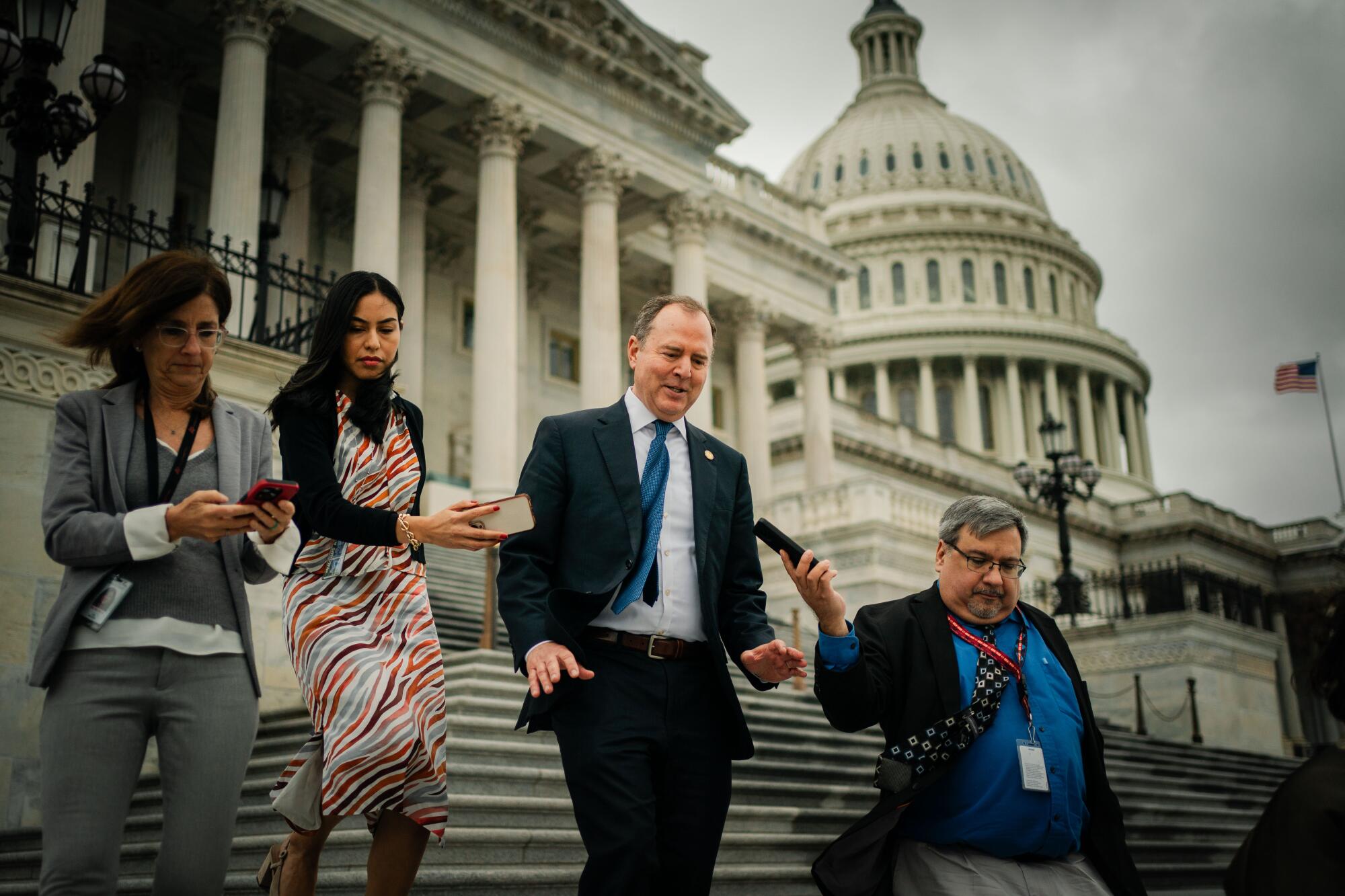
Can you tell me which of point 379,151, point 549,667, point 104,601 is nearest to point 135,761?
point 104,601

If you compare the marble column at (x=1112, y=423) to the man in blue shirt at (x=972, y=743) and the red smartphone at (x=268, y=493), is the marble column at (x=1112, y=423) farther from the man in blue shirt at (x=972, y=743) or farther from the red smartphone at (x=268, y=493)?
the red smartphone at (x=268, y=493)

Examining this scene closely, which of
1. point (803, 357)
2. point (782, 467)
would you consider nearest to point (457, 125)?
point (803, 357)

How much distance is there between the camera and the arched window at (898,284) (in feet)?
260

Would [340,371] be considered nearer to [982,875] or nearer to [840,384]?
[982,875]

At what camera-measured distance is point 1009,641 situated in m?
4.84

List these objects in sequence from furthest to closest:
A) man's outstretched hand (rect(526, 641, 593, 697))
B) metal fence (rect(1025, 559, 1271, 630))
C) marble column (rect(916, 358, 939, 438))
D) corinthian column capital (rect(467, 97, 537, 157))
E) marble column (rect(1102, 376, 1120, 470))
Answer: marble column (rect(1102, 376, 1120, 470)) < marble column (rect(916, 358, 939, 438)) < metal fence (rect(1025, 559, 1271, 630)) < corinthian column capital (rect(467, 97, 537, 157)) < man's outstretched hand (rect(526, 641, 593, 697))

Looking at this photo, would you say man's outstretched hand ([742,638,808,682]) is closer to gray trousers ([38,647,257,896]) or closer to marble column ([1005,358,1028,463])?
gray trousers ([38,647,257,896])

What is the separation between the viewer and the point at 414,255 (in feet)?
84.4

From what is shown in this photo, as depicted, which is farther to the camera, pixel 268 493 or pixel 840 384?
pixel 840 384

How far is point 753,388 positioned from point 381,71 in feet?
45.1

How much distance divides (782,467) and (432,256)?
60.9 ft

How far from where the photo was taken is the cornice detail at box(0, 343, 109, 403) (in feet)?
30.7

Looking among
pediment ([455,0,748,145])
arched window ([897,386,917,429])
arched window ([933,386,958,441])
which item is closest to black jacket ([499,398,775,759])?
pediment ([455,0,748,145])

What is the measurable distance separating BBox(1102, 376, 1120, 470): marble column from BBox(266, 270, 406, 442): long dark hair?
82455 mm
